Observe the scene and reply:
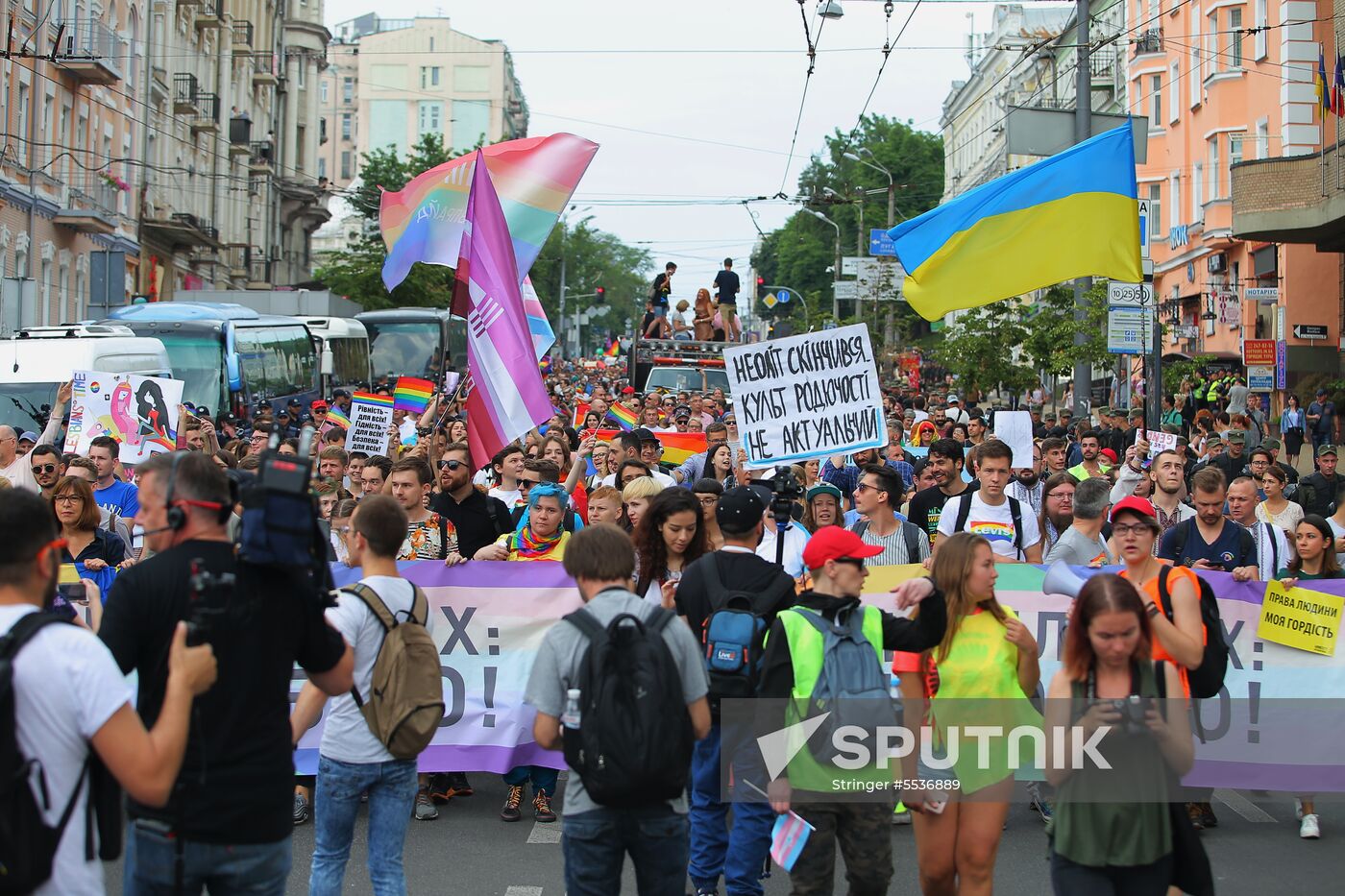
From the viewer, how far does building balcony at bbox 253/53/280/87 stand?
63.2 metres

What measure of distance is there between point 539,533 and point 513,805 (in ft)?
4.62

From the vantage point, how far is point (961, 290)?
1135 centimetres

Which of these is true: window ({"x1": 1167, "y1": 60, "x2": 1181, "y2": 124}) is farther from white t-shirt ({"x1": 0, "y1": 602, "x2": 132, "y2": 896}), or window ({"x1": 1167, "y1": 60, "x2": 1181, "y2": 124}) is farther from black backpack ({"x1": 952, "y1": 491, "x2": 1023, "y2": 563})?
white t-shirt ({"x1": 0, "y1": 602, "x2": 132, "y2": 896})

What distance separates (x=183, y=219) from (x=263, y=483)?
150ft

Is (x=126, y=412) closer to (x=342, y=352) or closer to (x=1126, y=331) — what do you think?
(x=1126, y=331)

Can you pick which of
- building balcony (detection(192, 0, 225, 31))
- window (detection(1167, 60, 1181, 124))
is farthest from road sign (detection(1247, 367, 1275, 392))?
building balcony (detection(192, 0, 225, 31))

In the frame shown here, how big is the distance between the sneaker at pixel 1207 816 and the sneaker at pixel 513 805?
11.4 feet

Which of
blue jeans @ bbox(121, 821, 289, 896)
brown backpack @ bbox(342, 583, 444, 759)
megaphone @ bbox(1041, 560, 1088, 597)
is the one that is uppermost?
megaphone @ bbox(1041, 560, 1088, 597)

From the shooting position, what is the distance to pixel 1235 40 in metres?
38.8

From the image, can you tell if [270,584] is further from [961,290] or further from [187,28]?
[187,28]

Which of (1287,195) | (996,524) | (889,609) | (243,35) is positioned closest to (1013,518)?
(996,524)

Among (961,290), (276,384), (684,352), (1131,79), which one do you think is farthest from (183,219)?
(961,290)

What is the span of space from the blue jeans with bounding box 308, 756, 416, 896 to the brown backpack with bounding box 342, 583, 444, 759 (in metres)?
0.11

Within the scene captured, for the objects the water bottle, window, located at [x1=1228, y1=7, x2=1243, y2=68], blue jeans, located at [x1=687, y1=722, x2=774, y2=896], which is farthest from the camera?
window, located at [x1=1228, y1=7, x2=1243, y2=68]
